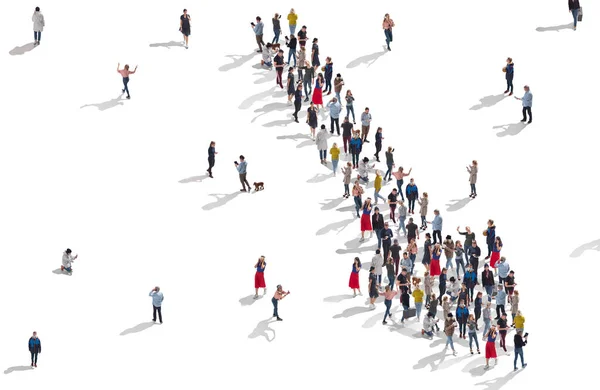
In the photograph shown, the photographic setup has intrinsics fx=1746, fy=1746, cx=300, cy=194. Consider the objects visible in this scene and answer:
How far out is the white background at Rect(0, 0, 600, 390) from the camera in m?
57.5

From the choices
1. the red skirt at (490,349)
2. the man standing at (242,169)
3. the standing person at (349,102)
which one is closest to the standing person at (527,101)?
the standing person at (349,102)

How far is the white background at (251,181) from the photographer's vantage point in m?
57.5

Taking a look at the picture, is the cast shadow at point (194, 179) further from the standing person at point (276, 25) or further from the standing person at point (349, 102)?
the standing person at point (276, 25)

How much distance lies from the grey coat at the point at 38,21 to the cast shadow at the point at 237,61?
7623 mm

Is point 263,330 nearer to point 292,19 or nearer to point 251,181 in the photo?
point 251,181

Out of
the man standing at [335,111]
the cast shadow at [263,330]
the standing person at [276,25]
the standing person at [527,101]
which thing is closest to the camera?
the cast shadow at [263,330]

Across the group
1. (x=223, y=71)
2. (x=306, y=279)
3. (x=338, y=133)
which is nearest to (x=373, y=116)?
(x=338, y=133)

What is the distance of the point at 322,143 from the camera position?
216ft

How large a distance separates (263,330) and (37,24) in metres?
20.0

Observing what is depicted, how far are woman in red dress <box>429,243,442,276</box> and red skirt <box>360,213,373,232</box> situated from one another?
3.06 metres

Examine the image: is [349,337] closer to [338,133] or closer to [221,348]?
[221,348]

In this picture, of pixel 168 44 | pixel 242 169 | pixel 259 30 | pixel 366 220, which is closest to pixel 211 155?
pixel 242 169

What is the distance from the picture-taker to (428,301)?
194 feet

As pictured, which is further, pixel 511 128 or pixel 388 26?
pixel 388 26
